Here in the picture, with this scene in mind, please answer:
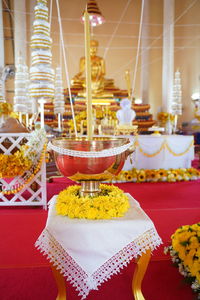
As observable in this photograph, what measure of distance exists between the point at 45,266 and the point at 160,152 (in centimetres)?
318

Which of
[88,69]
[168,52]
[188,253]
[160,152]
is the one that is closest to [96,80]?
[168,52]

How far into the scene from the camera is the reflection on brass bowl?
3.49 feet

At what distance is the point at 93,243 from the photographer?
1062 millimetres

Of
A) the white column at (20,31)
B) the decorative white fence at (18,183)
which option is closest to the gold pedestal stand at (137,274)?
the decorative white fence at (18,183)

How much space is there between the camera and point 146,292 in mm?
1483

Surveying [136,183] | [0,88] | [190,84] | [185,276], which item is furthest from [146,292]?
[190,84]

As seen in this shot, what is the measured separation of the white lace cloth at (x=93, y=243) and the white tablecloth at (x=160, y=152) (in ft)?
10.6

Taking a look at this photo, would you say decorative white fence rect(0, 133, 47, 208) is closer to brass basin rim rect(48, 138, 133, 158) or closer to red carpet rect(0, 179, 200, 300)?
red carpet rect(0, 179, 200, 300)

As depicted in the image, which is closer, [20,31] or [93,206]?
[93,206]

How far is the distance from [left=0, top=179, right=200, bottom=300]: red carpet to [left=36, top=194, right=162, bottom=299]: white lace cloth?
1.52 ft

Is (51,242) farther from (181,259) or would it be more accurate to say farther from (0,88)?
(0,88)

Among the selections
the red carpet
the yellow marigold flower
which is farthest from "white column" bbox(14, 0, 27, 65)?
the red carpet

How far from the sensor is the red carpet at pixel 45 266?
1472 millimetres

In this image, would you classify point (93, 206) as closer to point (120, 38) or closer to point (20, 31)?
point (20, 31)
